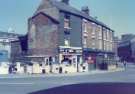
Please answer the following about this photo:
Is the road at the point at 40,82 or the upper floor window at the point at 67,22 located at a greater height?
the upper floor window at the point at 67,22

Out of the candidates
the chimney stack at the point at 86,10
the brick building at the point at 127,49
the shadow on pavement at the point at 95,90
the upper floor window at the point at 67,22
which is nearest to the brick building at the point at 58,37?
the upper floor window at the point at 67,22

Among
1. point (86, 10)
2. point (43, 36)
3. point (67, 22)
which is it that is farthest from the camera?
point (86, 10)

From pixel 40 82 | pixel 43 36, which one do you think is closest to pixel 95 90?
pixel 40 82

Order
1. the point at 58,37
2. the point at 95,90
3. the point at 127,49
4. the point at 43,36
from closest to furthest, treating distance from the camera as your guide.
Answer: the point at 95,90, the point at 58,37, the point at 43,36, the point at 127,49

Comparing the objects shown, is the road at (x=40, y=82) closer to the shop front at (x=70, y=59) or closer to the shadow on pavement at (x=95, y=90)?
the shadow on pavement at (x=95, y=90)

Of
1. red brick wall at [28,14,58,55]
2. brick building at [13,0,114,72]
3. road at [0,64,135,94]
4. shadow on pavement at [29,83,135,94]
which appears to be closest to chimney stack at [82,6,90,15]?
brick building at [13,0,114,72]

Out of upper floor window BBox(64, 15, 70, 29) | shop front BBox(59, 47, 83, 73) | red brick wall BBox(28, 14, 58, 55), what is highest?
upper floor window BBox(64, 15, 70, 29)

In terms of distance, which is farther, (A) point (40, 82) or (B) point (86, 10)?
(B) point (86, 10)

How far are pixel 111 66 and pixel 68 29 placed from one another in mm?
12270

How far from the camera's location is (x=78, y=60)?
141ft

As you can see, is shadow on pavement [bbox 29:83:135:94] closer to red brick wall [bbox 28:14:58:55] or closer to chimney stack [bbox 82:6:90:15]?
red brick wall [bbox 28:14:58:55]

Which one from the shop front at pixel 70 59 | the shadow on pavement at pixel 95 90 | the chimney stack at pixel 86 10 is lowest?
the shadow on pavement at pixel 95 90

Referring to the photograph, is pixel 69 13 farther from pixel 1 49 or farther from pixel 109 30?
pixel 109 30

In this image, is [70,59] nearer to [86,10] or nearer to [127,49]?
[86,10]
